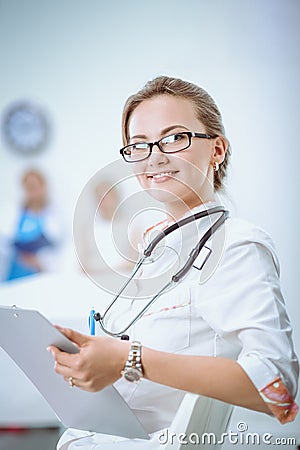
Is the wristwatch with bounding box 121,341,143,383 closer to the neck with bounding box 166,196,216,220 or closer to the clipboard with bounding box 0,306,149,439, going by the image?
the clipboard with bounding box 0,306,149,439

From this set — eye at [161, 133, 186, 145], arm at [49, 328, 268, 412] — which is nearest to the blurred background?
eye at [161, 133, 186, 145]

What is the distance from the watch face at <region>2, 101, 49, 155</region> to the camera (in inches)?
123

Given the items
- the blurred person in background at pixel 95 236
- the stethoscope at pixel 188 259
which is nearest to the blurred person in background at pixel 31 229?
the blurred person in background at pixel 95 236

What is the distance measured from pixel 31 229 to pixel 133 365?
2410 millimetres

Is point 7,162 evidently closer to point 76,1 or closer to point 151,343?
point 76,1

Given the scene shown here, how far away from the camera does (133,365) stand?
2.59 ft

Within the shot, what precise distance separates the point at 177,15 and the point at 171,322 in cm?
248

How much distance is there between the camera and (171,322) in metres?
0.93

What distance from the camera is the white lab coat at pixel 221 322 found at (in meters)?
0.81

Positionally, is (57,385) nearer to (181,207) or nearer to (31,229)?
Result: (181,207)

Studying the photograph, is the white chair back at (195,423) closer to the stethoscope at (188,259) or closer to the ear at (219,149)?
the stethoscope at (188,259)

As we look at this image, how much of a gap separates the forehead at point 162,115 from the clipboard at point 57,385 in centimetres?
40

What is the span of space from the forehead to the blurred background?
5.87 feet

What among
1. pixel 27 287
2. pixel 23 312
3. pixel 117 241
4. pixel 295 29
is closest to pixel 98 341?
pixel 23 312
